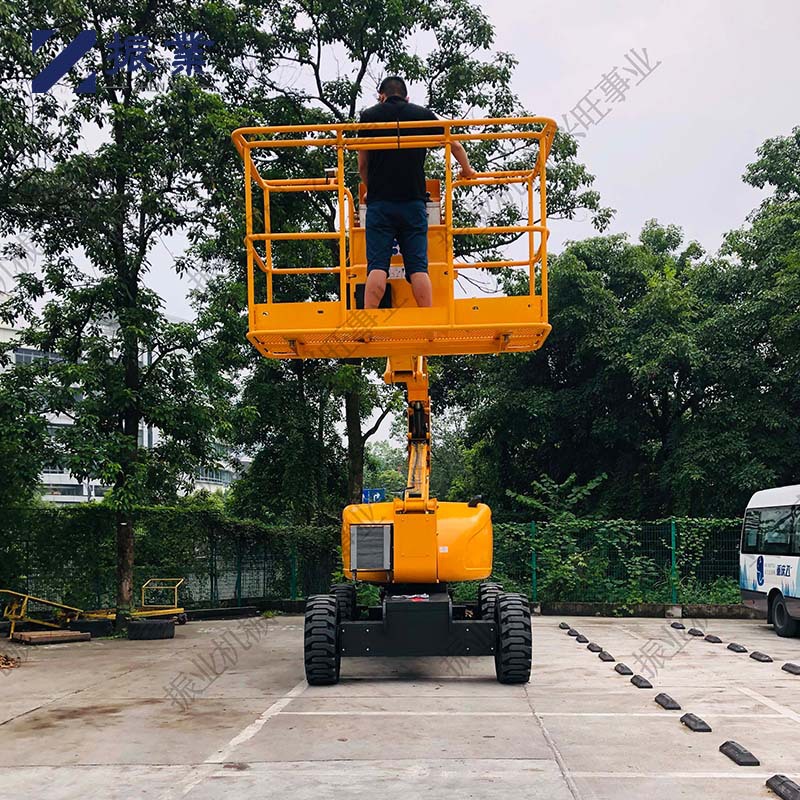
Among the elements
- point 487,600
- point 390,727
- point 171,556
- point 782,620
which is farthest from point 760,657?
point 171,556

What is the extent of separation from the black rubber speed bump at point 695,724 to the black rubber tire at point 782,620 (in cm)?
787

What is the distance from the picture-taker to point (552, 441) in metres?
25.0

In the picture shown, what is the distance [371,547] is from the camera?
10.8 meters

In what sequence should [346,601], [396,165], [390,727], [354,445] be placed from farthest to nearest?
[354,445] → [346,601] → [396,165] → [390,727]

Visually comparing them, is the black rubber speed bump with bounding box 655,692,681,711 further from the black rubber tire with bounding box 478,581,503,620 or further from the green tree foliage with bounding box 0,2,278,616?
the green tree foliage with bounding box 0,2,278,616

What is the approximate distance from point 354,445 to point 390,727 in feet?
48.8

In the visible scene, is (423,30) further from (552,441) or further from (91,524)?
(91,524)

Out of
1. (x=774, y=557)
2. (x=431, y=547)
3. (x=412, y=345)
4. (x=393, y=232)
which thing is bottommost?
(x=774, y=557)

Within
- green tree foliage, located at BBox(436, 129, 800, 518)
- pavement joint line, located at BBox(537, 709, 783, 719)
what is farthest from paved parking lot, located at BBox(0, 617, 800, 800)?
green tree foliage, located at BBox(436, 129, 800, 518)

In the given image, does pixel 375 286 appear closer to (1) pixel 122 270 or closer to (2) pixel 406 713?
(2) pixel 406 713

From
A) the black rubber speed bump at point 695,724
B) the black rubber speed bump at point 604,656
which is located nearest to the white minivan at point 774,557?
the black rubber speed bump at point 604,656

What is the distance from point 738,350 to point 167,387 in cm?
1241

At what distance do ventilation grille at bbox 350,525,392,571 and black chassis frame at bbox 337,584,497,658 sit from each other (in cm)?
43

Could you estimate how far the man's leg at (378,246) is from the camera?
8727 millimetres
